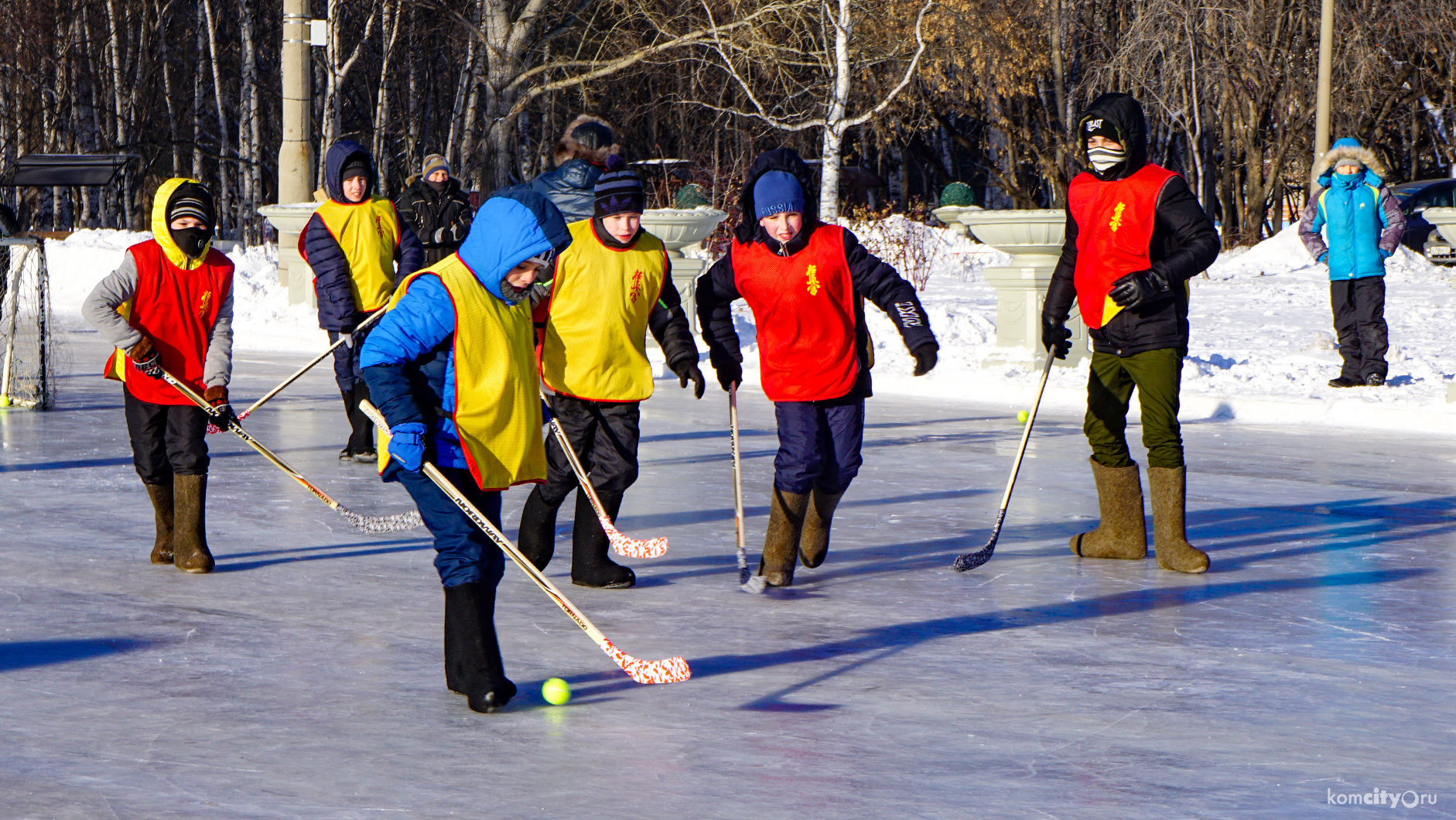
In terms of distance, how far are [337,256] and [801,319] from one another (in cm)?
366

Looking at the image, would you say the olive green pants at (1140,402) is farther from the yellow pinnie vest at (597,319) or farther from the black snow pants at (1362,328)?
the black snow pants at (1362,328)

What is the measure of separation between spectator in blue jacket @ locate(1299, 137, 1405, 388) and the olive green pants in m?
6.78

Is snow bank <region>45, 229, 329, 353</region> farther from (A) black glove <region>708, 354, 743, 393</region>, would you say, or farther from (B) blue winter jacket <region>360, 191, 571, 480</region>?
(B) blue winter jacket <region>360, 191, 571, 480</region>

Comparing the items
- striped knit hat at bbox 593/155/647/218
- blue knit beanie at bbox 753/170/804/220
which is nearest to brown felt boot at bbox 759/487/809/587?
blue knit beanie at bbox 753/170/804/220

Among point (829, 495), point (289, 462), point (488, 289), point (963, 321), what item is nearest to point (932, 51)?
point (963, 321)

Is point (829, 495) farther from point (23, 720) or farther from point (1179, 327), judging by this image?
point (23, 720)

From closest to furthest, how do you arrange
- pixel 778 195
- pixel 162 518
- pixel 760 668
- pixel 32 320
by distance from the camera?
pixel 760 668 → pixel 778 195 → pixel 162 518 → pixel 32 320

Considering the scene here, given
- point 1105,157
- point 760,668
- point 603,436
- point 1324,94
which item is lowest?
point 760,668

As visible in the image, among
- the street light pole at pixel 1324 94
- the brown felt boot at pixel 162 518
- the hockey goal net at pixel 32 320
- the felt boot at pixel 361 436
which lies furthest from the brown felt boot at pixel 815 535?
the street light pole at pixel 1324 94

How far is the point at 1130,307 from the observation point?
6.25 m

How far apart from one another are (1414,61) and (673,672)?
3112 centimetres

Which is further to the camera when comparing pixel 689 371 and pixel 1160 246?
Result: pixel 1160 246

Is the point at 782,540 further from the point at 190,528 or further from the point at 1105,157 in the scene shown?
the point at 190,528

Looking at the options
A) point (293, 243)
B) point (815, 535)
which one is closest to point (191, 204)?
point (815, 535)
